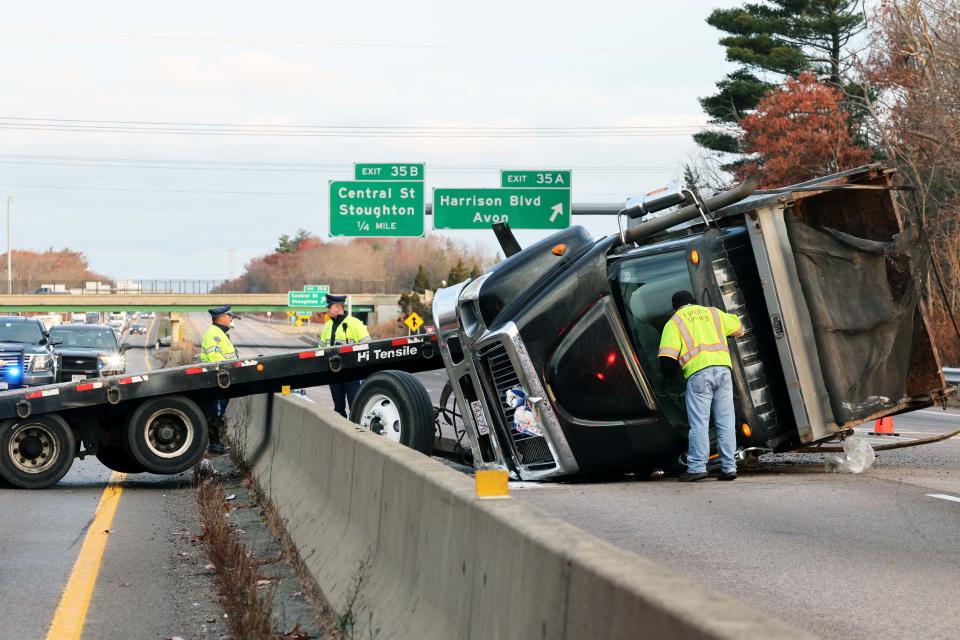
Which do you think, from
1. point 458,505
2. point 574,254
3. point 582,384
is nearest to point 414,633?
point 458,505

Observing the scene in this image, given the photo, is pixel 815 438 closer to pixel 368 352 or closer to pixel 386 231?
pixel 368 352

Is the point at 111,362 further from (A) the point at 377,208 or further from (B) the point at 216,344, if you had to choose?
(B) the point at 216,344

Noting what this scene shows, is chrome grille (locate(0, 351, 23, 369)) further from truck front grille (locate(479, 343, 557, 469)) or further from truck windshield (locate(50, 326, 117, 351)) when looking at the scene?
truck front grille (locate(479, 343, 557, 469))

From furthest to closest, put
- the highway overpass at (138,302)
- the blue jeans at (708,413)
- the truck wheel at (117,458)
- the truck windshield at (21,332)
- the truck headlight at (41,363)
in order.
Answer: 1. the highway overpass at (138,302)
2. the truck windshield at (21,332)
3. the truck headlight at (41,363)
4. the truck wheel at (117,458)
5. the blue jeans at (708,413)

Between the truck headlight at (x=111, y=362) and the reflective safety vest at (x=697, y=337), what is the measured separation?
25.9 meters

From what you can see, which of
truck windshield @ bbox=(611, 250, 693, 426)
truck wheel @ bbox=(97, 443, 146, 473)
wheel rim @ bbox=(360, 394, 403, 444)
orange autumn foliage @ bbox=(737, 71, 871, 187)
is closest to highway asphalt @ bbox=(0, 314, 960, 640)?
truck wheel @ bbox=(97, 443, 146, 473)

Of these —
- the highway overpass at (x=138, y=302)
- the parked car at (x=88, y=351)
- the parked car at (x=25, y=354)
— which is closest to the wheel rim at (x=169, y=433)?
the parked car at (x=25, y=354)

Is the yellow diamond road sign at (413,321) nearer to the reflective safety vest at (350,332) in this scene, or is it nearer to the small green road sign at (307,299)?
the small green road sign at (307,299)

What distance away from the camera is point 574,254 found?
1184 centimetres

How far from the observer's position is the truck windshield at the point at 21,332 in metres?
29.8

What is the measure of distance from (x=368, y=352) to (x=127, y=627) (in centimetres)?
704

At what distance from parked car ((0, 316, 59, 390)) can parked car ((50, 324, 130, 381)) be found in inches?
110

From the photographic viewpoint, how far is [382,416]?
42.5ft

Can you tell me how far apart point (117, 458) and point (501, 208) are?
948 inches
